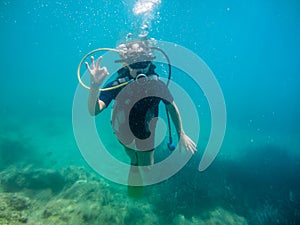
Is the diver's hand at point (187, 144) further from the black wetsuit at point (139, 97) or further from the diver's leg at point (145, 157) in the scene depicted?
the black wetsuit at point (139, 97)

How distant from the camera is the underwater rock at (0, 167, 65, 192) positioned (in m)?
9.23

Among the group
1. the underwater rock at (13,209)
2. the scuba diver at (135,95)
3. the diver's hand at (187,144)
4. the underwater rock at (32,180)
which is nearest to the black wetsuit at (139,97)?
the scuba diver at (135,95)

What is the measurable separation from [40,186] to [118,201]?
13.1 feet

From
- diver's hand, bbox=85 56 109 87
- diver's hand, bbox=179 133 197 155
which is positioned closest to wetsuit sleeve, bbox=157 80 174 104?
diver's hand, bbox=179 133 197 155

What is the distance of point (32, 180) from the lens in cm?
945

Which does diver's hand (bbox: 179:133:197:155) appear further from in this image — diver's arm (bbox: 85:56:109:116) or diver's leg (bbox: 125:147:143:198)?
diver's arm (bbox: 85:56:109:116)

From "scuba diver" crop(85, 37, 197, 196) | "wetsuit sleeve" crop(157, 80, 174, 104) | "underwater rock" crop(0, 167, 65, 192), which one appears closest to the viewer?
"scuba diver" crop(85, 37, 197, 196)

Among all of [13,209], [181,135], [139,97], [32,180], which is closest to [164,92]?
[139,97]

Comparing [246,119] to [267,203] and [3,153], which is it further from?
[3,153]

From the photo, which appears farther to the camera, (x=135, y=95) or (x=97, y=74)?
(x=135, y=95)

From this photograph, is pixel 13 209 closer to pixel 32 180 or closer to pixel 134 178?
pixel 134 178

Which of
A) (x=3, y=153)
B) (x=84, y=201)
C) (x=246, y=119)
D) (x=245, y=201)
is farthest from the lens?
(x=246, y=119)

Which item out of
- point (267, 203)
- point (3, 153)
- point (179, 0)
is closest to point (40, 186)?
point (3, 153)

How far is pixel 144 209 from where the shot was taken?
7402 millimetres
